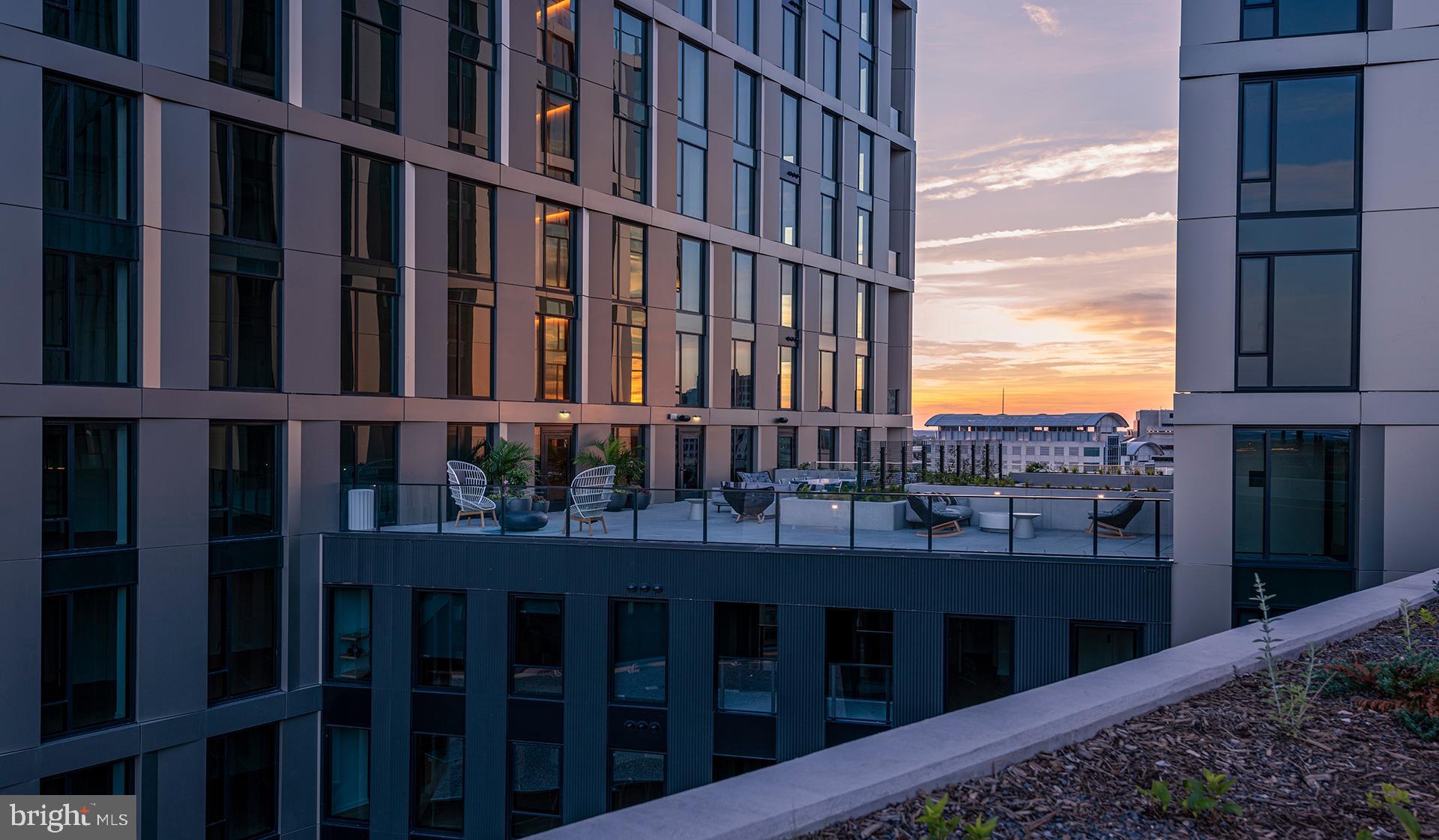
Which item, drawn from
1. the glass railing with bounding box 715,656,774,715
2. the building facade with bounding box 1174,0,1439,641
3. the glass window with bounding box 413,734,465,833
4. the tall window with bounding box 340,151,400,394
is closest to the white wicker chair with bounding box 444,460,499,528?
the tall window with bounding box 340,151,400,394

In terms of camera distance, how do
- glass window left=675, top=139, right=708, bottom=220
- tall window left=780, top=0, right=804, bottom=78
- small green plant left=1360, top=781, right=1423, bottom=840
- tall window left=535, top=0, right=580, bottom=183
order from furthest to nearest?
tall window left=780, top=0, right=804, bottom=78, glass window left=675, top=139, right=708, bottom=220, tall window left=535, top=0, right=580, bottom=183, small green plant left=1360, top=781, right=1423, bottom=840

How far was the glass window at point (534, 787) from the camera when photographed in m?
15.1

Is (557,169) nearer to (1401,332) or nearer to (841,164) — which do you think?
(841,164)

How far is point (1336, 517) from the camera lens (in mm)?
13055

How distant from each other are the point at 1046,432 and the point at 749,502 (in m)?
89.4

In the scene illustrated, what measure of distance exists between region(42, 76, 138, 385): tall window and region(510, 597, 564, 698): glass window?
7256 mm

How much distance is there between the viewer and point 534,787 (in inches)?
601

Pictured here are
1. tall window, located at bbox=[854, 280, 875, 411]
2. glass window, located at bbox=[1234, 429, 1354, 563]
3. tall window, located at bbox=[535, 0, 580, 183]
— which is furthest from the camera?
tall window, located at bbox=[854, 280, 875, 411]

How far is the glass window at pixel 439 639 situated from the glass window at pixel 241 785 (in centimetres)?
294

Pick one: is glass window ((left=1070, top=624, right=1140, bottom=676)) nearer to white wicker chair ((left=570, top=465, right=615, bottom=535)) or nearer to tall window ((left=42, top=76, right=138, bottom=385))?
white wicker chair ((left=570, top=465, right=615, bottom=535))

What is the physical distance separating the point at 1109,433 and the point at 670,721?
255 ft

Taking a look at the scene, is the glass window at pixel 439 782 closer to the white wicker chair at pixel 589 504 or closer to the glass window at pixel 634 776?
the glass window at pixel 634 776

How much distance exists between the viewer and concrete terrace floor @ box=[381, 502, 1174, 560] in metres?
13.2

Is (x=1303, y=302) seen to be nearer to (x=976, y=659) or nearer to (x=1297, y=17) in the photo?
(x=1297, y=17)
